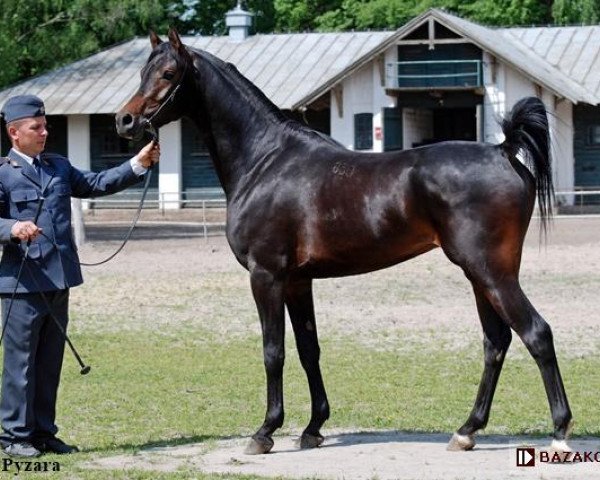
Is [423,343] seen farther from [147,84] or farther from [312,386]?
[147,84]

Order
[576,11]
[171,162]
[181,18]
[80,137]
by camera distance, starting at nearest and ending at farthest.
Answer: [171,162], [80,137], [576,11], [181,18]

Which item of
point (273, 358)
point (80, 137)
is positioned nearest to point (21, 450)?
point (273, 358)

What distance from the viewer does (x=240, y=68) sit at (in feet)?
148

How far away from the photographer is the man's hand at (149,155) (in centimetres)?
833

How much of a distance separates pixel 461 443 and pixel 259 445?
1246 millimetres

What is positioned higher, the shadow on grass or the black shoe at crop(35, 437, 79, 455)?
the black shoe at crop(35, 437, 79, 455)

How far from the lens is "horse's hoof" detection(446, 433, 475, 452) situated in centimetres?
795

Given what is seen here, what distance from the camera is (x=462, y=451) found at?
7.94 meters

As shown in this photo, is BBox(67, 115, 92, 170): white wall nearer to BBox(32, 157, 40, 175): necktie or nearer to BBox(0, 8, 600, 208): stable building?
BBox(0, 8, 600, 208): stable building

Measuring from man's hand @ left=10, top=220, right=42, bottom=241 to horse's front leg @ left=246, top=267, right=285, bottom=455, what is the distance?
137 cm

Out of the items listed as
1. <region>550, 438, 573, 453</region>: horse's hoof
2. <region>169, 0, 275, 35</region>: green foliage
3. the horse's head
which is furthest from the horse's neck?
<region>169, 0, 275, 35</region>: green foliage

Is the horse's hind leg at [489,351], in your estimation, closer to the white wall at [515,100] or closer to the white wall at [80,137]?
the white wall at [515,100]

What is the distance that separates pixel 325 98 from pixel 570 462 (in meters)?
35.3

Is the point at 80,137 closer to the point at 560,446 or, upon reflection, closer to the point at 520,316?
the point at 520,316
